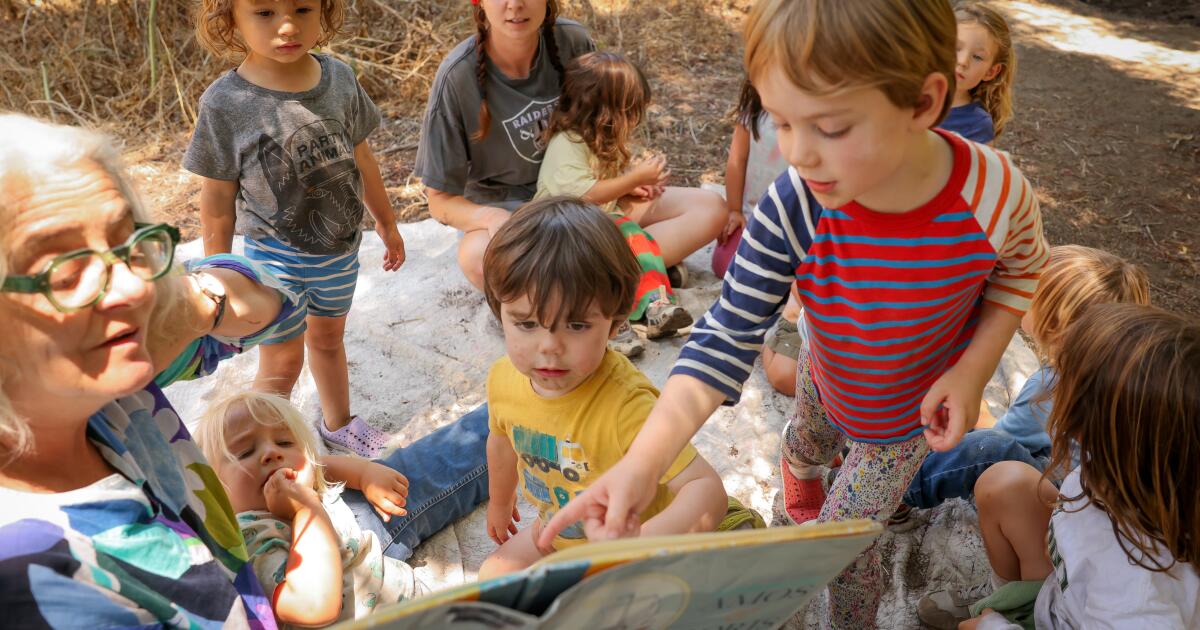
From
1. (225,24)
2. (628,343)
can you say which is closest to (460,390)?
(628,343)

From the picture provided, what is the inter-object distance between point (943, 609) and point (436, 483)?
4.44 feet

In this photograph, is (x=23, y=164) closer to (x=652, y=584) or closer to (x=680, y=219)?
(x=652, y=584)

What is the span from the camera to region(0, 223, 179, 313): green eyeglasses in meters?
1.11

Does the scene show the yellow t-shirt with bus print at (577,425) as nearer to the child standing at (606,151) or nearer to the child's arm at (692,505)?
the child's arm at (692,505)

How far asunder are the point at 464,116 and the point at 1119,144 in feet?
13.3

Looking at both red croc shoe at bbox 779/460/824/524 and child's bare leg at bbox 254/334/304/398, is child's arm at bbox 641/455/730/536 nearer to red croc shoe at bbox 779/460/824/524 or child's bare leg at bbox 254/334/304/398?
red croc shoe at bbox 779/460/824/524

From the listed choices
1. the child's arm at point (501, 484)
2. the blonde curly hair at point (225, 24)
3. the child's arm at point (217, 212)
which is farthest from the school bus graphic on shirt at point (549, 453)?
the blonde curly hair at point (225, 24)

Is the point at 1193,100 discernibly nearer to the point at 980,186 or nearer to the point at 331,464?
the point at 980,186

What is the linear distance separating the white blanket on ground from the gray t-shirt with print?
680 mm

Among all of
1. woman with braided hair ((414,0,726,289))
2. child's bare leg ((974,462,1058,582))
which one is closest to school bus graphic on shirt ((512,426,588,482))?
child's bare leg ((974,462,1058,582))

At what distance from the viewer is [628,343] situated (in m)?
3.19

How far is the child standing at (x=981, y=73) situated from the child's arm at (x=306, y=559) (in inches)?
89.8

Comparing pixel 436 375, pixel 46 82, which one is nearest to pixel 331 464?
pixel 436 375

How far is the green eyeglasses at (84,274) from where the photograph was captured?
1108 mm
